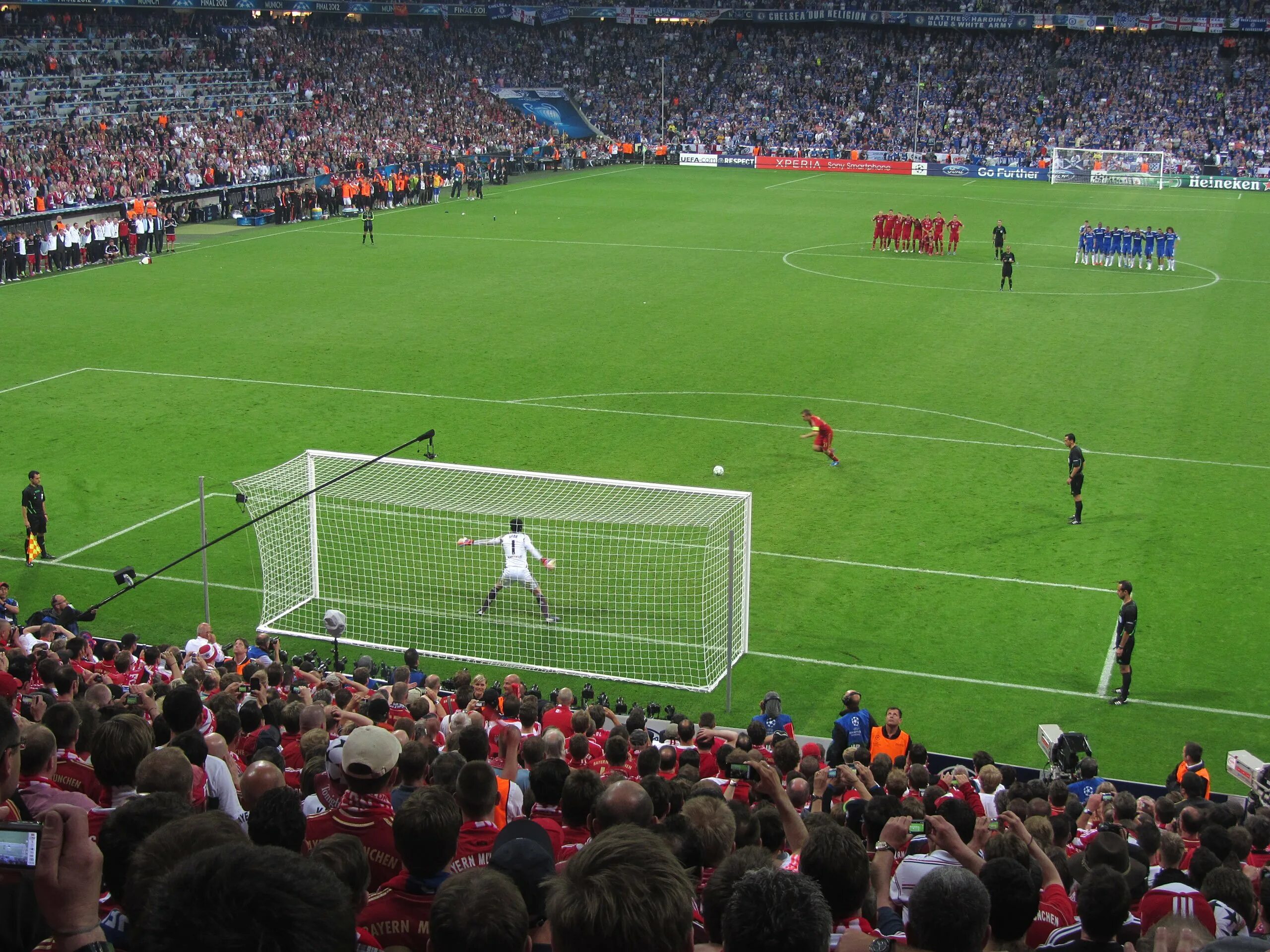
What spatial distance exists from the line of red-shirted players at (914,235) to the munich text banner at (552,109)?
1435 inches

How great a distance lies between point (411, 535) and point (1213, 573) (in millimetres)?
10729

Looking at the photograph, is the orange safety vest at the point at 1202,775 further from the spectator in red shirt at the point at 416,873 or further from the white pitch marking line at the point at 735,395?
the white pitch marking line at the point at 735,395

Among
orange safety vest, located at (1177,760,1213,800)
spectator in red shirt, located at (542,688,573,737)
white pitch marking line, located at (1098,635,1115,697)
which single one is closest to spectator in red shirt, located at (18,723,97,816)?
spectator in red shirt, located at (542,688,573,737)

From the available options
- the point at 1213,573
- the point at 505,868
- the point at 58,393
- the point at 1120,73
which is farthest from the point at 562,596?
the point at 1120,73

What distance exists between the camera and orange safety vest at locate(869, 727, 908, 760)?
11758mm

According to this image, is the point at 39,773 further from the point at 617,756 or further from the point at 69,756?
the point at 617,756

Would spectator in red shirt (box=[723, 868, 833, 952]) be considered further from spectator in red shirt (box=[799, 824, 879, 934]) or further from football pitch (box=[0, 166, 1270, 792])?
football pitch (box=[0, 166, 1270, 792])

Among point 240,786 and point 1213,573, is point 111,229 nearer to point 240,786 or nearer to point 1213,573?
point 1213,573

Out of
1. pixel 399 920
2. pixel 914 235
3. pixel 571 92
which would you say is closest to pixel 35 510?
pixel 399 920

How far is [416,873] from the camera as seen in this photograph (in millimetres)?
5059

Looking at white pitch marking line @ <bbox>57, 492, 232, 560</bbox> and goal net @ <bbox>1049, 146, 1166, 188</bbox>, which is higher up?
goal net @ <bbox>1049, 146, 1166, 188</bbox>

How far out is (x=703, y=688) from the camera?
1478cm

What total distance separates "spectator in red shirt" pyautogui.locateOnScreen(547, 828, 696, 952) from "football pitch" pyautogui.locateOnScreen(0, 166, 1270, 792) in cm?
1071

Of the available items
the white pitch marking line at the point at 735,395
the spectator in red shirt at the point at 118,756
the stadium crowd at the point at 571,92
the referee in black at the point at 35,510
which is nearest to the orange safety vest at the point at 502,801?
the spectator in red shirt at the point at 118,756
